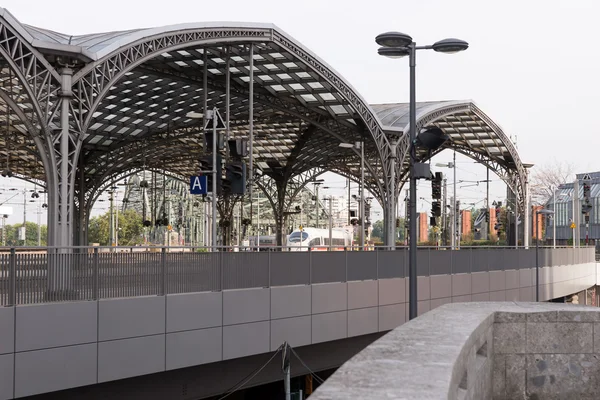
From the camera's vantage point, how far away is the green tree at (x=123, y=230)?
413 feet

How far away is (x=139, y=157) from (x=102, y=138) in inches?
291

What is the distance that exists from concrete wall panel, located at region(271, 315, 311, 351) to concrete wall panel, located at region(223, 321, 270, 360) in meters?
0.30

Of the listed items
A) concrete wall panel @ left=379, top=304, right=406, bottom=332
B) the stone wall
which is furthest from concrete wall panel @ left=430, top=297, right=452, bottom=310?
Answer: the stone wall

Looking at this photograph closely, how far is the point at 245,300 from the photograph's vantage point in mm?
19703

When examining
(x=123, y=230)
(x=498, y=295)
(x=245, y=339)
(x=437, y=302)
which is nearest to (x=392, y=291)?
(x=437, y=302)

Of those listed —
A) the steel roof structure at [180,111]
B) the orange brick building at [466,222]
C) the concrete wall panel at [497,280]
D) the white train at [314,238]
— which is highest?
the steel roof structure at [180,111]

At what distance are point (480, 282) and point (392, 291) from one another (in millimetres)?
8600

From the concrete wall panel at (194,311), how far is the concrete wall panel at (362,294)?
20.9 ft

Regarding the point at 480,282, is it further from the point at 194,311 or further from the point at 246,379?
the point at 194,311

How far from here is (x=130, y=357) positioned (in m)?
16.0

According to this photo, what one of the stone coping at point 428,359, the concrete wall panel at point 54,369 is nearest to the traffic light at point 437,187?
the concrete wall panel at point 54,369

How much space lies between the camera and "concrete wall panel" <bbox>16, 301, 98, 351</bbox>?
14.1m

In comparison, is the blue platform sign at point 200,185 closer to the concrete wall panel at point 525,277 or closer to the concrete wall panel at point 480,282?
the concrete wall panel at point 480,282

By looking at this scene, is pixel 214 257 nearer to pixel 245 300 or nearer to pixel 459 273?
pixel 245 300
